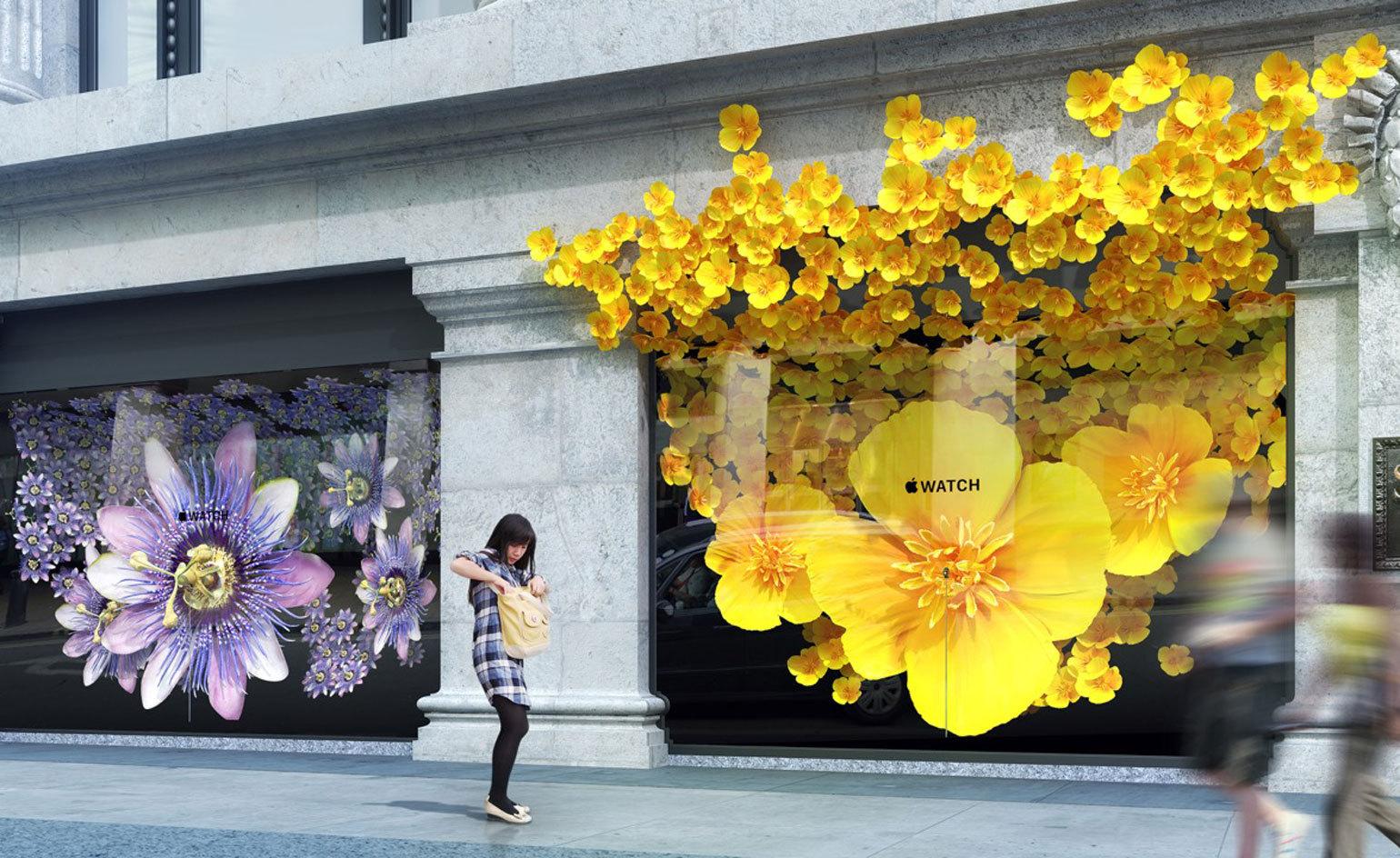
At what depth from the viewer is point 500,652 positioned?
8828 millimetres

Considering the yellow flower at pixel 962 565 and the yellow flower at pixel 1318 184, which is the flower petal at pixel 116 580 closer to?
the yellow flower at pixel 962 565

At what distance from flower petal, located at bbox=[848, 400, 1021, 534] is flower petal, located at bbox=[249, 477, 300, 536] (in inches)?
182

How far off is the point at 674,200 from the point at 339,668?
4.44 meters

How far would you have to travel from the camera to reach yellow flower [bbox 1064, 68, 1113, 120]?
989cm

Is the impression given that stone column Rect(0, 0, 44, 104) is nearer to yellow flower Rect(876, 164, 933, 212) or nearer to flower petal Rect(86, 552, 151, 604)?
flower petal Rect(86, 552, 151, 604)

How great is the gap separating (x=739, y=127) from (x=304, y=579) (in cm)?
494

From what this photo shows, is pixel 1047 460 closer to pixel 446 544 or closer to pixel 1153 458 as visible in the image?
pixel 1153 458

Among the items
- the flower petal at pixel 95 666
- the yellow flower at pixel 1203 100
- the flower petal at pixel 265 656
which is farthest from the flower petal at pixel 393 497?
the yellow flower at pixel 1203 100

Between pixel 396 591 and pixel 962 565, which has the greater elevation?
pixel 962 565

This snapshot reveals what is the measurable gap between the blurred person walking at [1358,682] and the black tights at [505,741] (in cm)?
446

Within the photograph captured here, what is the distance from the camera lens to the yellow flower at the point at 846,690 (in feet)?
35.4

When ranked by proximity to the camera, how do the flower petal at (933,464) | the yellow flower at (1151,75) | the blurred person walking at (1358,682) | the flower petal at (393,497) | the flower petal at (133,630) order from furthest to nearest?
1. the flower petal at (133,630)
2. the flower petal at (393,497)
3. the flower petal at (933,464)
4. the yellow flower at (1151,75)
5. the blurred person walking at (1358,682)

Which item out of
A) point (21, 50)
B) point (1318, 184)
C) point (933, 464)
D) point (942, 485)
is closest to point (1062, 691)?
point (942, 485)

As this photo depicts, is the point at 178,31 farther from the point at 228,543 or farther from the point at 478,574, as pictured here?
the point at 478,574
